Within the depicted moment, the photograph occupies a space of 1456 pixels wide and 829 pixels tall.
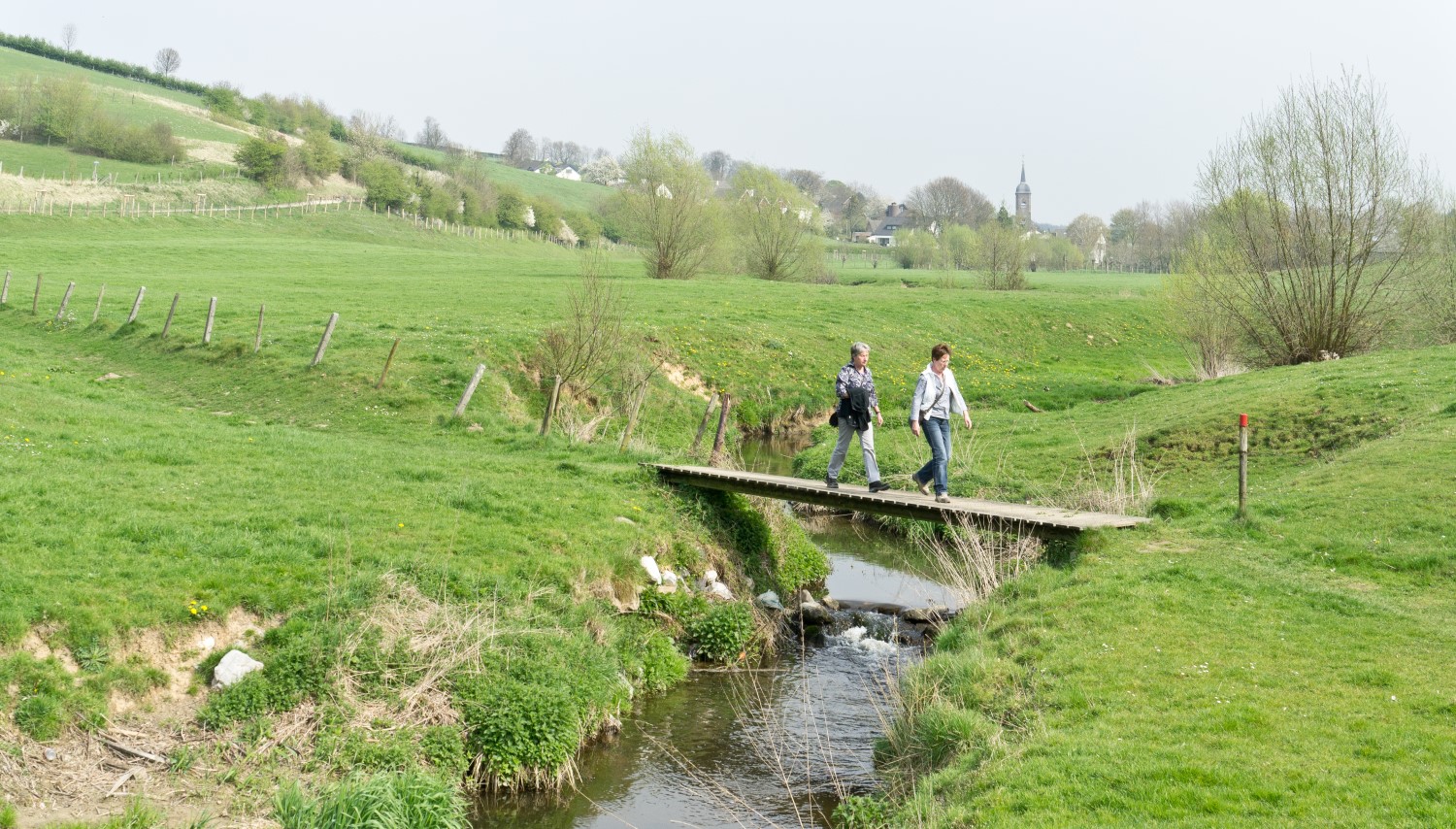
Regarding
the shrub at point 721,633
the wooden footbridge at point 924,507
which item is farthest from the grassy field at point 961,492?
the shrub at point 721,633

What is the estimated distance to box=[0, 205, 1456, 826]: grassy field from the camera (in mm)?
9328

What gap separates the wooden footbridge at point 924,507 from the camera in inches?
619

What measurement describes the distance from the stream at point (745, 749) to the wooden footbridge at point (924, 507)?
2.05 metres

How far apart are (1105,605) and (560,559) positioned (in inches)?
282

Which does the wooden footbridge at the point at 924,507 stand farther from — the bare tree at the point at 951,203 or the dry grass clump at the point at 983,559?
the bare tree at the point at 951,203

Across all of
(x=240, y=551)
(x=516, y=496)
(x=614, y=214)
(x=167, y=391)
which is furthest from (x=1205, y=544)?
(x=614, y=214)

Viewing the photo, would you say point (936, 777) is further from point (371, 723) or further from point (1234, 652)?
point (371, 723)

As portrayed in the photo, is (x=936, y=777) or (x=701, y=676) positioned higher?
(x=936, y=777)

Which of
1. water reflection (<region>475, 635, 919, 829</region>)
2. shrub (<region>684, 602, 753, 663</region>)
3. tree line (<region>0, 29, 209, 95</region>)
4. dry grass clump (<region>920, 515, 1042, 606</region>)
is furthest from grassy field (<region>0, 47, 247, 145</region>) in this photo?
water reflection (<region>475, 635, 919, 829</region>)

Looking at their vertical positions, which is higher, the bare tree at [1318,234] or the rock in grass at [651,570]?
the bare tree at [1318,234]

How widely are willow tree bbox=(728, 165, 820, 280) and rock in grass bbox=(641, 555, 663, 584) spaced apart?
189ft

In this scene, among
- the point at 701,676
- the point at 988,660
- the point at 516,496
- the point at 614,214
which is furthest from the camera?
the point at 614,214

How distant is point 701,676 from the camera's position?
15219 mm

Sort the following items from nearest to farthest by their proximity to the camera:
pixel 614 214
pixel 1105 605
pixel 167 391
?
1. pixel 1105 605
2. pixel 167 391
3. pixel 614 214
